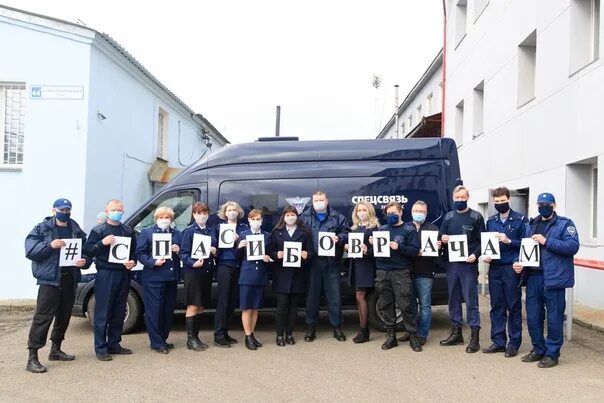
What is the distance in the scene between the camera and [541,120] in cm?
1103

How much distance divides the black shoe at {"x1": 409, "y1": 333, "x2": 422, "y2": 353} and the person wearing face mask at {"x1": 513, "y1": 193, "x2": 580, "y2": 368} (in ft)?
3.93

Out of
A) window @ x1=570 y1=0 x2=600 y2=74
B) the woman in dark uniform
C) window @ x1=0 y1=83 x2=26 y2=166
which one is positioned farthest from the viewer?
window @ x1=0 y1=83 x2=26 y2=166

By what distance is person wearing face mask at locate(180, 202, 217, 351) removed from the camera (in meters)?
6.79

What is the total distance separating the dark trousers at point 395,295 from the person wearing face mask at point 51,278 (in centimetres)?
360

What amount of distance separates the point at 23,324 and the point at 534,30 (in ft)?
37.2

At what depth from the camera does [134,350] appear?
6.86 m

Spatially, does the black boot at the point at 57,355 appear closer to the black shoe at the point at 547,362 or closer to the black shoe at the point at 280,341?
the black shoe at the point at 280,341

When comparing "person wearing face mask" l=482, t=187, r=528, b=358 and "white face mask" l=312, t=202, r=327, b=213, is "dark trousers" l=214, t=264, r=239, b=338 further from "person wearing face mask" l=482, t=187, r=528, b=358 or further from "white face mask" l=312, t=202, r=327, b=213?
"person wearing face mask" l=482, t=187, r=528, b=358

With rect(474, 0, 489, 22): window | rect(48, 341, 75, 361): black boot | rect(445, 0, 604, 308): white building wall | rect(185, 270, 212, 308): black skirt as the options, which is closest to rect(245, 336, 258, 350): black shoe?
rect(185, 270, 212, 308): black skirt

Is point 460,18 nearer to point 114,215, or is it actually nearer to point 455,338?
point 455,338

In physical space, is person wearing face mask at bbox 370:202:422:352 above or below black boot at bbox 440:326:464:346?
above

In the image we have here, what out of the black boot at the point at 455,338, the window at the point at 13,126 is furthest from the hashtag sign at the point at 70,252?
the window at the point at 13,126

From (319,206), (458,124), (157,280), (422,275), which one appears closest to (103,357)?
(157,280)

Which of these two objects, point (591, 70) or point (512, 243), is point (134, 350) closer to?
point (512, 243)
